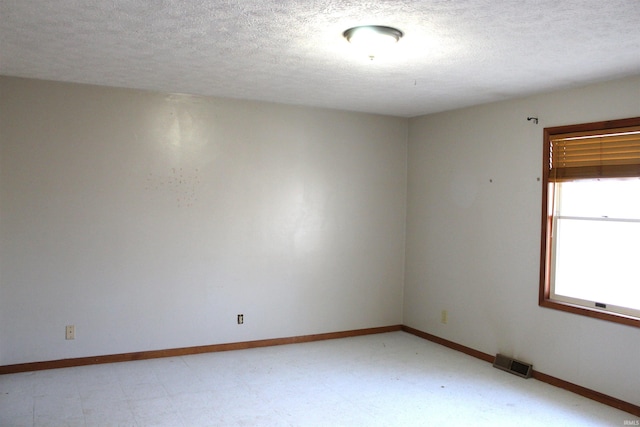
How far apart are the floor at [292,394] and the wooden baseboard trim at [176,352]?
0.09 metres

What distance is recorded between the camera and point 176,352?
4.93 m

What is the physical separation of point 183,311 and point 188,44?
265 centimetres

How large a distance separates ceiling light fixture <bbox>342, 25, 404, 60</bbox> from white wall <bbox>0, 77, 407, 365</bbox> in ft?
7.74

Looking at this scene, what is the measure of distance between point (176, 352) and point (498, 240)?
10.5 feet

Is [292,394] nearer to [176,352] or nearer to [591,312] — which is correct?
[176,352]

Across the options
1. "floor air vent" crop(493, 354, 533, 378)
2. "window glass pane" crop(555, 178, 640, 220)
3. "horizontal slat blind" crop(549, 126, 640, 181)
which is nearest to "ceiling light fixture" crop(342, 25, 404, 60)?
"horizontal slat blind" crop(549, 126, 640, 181)

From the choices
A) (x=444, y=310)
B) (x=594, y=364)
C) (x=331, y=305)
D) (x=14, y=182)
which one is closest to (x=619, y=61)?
(x=594, y=364)

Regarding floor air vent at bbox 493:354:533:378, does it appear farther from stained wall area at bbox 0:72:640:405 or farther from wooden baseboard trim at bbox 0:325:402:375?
wooden baseboard trim at bbox 0:325:402:375

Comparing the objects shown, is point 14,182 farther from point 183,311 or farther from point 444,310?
point 444,310

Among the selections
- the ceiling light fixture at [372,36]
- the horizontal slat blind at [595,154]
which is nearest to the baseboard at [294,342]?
the horizontal slat blind at [595,154]

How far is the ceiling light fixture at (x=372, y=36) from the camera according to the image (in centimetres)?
293

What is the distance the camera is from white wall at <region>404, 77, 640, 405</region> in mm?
4012

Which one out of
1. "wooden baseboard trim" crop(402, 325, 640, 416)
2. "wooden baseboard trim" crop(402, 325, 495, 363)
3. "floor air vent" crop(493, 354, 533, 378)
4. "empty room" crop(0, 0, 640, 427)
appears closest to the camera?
"empty room" crop(0, 0, 640, 427)

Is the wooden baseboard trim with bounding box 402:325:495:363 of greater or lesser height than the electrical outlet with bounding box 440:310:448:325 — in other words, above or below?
below
